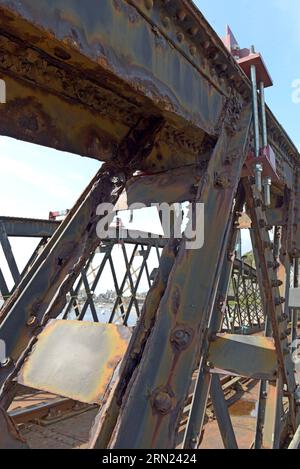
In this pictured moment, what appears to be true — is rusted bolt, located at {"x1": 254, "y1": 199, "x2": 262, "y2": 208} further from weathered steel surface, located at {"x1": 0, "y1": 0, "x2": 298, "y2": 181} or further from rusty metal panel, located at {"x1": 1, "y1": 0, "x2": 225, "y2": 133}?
rusty metal panel, located at {"x1": 1, "y1": 0, "x2": 225, "y2": 133}

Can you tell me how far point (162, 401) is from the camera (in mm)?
1462

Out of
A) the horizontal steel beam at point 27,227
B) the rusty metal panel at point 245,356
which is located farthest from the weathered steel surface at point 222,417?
the horizontal steel beam at point 27,227

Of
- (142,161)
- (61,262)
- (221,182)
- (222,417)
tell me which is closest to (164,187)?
(142,161)

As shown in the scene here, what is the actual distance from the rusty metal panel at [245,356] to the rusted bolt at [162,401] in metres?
1.01

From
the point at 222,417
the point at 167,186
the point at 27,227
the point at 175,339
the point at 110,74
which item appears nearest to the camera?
the point at 110,74

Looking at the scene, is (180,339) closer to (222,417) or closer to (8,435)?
(8,435)

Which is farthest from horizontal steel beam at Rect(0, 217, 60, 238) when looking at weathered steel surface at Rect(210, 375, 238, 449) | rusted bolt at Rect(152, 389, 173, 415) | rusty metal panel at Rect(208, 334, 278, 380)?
rusted bolt at Rect(152, 389, 173, 415)

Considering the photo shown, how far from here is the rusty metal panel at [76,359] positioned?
156 centimetres

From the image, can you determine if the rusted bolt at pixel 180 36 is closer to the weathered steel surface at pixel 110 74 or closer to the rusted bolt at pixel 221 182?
the weathered steel surface at pixel 110 74

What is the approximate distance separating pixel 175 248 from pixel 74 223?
740 millimetres

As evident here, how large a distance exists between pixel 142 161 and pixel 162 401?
1385 mm

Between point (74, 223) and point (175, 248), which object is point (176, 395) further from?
point (74, 223)

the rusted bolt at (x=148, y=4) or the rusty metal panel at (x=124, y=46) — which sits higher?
the rusted bolt at (x=148, y=4)
